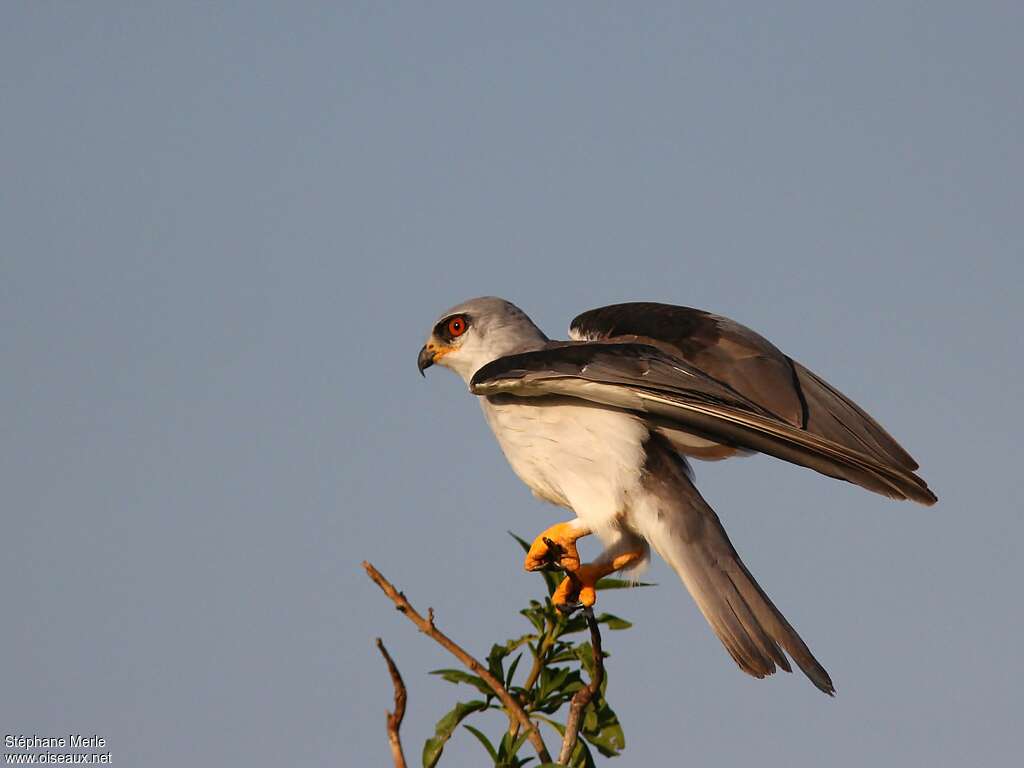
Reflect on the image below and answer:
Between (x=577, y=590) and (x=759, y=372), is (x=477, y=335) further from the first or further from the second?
(x=577, y=590)

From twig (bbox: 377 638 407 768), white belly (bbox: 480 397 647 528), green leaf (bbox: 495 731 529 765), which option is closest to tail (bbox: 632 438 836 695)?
white belly (bbox: 480 397 647 528)

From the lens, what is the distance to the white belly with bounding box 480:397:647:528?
18.5 feet

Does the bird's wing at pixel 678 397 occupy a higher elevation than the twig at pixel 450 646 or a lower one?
higher

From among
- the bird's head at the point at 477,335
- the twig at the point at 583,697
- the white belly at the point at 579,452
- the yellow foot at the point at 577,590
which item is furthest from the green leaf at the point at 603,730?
the bird's head at the point at 477,335

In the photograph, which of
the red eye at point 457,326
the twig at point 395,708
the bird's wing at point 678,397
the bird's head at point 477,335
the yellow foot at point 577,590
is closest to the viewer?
the twig at point 395,708

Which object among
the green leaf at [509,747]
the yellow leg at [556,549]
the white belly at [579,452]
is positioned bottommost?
the green leaf at [509,747]

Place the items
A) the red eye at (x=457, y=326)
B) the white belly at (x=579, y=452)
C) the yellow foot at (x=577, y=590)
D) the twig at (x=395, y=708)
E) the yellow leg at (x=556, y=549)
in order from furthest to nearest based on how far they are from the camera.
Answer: the red eye at (x=457, y=326) → the white belly at (x=579, y=452) → the yellow leg at (x=556, y=549) → the yellow foot at (x=577, y=590) → the twig at (x=395, y=708)

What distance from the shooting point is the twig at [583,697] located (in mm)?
3461

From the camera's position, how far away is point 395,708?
3.21 meters

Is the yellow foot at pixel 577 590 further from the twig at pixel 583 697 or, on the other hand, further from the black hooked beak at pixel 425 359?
the black hooked beak at pixel 425 359

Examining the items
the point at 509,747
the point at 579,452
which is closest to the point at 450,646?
the point at 509,747

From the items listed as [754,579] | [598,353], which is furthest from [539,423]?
[754,579]

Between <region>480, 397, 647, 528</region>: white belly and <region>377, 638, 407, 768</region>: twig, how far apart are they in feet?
8.49

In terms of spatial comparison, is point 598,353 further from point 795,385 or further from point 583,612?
point 583,612
